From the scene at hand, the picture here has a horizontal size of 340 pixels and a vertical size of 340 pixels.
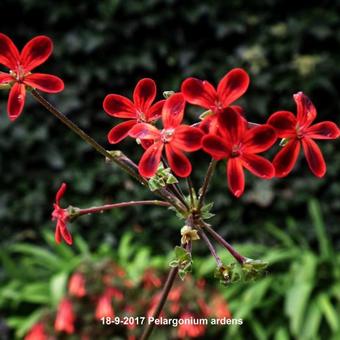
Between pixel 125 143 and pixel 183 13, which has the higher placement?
pixel 183 13

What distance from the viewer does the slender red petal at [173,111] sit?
608mm

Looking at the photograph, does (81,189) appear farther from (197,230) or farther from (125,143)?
(197,230)

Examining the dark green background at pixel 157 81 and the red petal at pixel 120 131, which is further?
the dark green background at pixel 157 81

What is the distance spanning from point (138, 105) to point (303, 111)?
17 cm

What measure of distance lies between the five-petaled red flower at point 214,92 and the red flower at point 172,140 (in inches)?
0.5

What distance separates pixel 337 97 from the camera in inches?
127

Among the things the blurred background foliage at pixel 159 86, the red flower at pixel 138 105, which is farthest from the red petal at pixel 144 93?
the blurred background foliage at pixel 159 86

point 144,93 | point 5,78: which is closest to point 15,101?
point 5,78

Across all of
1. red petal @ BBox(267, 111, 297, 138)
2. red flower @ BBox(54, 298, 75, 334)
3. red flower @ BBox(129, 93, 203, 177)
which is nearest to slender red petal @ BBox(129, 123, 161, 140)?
red flower @ BBox(129, 93, 203, 177)

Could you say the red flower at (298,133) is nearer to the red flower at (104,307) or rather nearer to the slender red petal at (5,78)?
the slender red petal at (5,78)

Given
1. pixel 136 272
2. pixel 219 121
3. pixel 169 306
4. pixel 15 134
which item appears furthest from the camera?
pixel 15 134

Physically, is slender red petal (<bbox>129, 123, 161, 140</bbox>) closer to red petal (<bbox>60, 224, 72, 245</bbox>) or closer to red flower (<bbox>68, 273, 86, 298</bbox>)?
red petal (<bbox>60, 224, 72, 245</bbox>)

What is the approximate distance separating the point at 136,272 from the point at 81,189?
26.2 inches

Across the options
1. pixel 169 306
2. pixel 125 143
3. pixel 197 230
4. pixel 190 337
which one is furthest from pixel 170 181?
pixel 125 143
